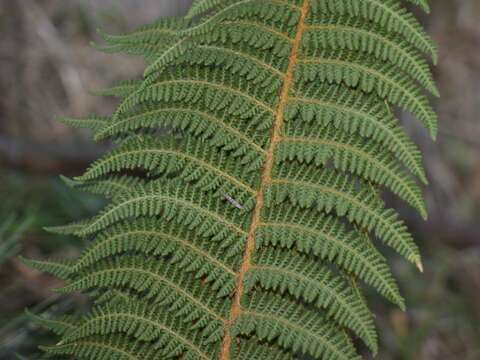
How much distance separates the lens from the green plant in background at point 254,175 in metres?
1.38

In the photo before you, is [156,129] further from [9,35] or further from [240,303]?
[9,35]

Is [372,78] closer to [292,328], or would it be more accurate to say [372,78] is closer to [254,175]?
[254,175]

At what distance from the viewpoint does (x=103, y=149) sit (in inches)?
151

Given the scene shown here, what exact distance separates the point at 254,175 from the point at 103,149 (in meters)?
2.52

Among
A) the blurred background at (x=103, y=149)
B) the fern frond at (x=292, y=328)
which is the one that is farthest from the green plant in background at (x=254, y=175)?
the blurred background at (x=103, y=149)

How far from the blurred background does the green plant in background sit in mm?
1452

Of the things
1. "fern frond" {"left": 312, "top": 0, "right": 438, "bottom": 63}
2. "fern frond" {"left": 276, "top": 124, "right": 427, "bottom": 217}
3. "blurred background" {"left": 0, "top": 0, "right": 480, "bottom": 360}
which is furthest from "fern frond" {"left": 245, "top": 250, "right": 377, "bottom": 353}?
"blurred background" {"left": 0, "top": 0, "right": 480, "bottom": 360}

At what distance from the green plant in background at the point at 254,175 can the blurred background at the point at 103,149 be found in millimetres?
1452

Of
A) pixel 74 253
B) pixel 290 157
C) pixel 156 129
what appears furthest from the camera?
pixel 74 253

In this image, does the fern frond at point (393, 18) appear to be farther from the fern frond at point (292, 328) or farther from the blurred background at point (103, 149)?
the blurred background at point (103, 149)

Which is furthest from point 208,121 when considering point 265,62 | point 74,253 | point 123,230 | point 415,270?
point 415,270

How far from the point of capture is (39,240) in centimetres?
320

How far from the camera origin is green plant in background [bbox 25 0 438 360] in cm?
138

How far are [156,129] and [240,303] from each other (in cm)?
44
